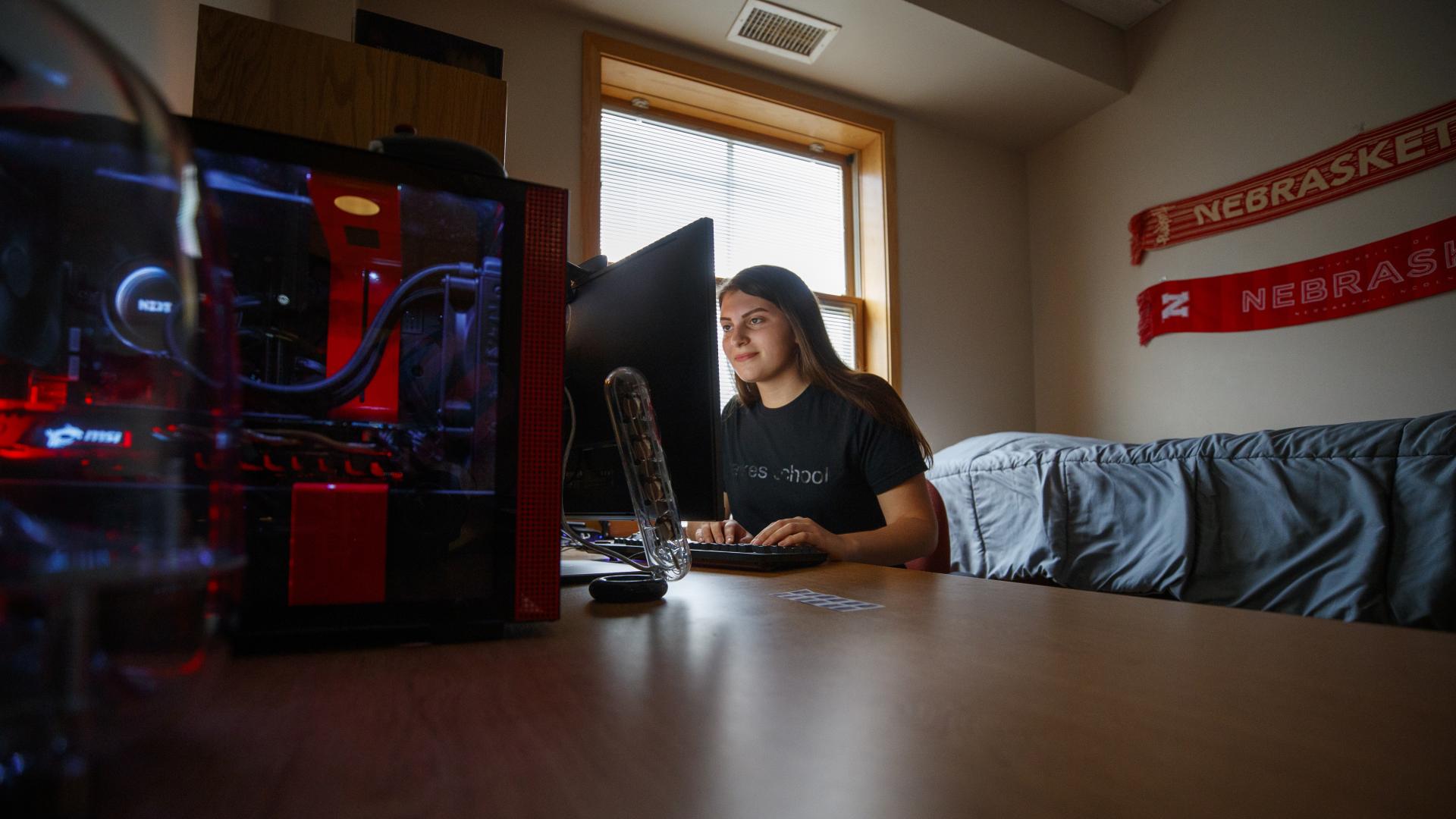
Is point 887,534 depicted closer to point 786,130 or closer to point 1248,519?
point 1248,519

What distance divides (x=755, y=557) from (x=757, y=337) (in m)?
0.80

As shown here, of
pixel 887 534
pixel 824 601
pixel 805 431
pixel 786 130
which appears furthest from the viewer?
pixel 786 130

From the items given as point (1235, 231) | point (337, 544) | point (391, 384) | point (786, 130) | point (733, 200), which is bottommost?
point (337, 544)

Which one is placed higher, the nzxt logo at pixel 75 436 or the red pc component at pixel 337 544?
the nzxt logo at pixel 75 436

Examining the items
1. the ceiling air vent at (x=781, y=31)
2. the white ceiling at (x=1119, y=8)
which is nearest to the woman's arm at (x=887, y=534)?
the ceiling air vent at (x=781, y=31)

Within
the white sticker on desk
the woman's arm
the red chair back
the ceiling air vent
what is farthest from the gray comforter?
the ceiling air vent

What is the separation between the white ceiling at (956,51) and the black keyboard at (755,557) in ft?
7.76

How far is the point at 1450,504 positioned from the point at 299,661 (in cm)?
203

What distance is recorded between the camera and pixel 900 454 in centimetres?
142

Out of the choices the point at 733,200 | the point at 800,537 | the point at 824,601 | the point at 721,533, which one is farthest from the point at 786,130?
the point at 824,601

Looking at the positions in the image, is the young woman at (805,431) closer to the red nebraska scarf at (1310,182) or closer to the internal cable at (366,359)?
the internal cable at (366,359)

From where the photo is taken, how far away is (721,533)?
1314 millimetres

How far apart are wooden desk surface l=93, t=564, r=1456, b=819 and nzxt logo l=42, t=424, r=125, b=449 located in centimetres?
13

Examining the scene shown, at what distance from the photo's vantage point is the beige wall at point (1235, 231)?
7.87ft
